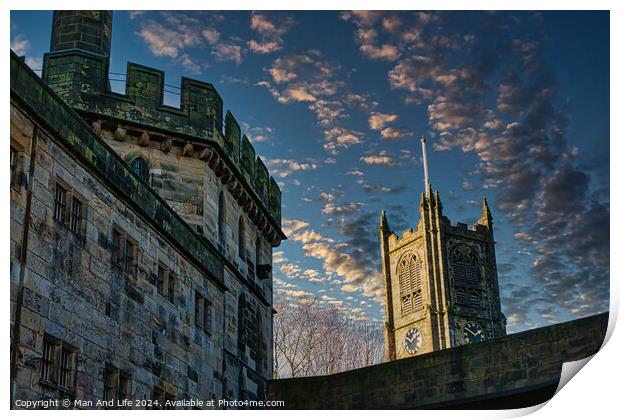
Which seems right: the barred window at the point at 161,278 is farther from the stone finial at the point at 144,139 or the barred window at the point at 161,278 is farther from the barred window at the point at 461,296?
the barred window at the point at 461,296

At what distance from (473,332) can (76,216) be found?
6403 cm

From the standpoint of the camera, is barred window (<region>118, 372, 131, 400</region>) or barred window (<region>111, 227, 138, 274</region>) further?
barred window (<region>111, 227, 138, 274</region>)

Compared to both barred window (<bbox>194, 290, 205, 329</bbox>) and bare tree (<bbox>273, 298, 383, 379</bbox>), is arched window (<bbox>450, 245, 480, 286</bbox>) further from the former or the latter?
barred window (<bbox>194, 290, 205, 329</bbox>)

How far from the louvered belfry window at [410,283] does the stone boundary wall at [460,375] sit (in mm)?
53776

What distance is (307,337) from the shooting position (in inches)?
1236

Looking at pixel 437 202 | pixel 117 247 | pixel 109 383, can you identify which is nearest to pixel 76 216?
pixel 117 247

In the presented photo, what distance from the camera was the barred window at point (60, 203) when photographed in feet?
39.6

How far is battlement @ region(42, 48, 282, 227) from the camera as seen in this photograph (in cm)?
2002

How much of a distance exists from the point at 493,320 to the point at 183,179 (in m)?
59.2

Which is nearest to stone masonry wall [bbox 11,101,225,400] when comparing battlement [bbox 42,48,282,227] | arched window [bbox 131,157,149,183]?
arched window [bbox 131,157,149,183]

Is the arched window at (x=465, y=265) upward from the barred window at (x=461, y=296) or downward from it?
upward

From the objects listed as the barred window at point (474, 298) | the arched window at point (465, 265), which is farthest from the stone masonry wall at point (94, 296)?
the arched window at point (465, 265)

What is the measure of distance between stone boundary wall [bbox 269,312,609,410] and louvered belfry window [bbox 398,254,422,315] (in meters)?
53.8

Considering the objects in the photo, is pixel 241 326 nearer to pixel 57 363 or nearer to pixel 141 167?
pixel 141 167
